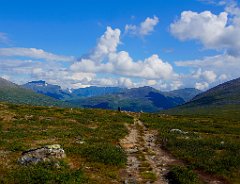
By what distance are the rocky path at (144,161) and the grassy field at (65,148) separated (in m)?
1.09

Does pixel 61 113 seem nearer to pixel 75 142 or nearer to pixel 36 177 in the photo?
pixel 75 142

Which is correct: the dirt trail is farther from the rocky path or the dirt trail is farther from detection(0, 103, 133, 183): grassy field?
detection(0, 103, 133, 183): grassy field

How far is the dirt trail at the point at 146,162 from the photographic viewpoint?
30.5 m

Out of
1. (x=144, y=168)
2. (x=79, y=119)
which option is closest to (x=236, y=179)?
(x=144, y=168)

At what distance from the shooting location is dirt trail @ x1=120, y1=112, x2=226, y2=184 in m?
30.5

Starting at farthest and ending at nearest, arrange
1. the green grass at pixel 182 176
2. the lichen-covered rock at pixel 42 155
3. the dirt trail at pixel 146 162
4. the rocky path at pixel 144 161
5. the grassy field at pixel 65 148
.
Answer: the lichen-covered rock at pixel 42 155
the rocky path at pixel 144 161
the dirt trail at pixel 146 162
the green grass at pixel 182 176
the grassy field at pixel 65 148

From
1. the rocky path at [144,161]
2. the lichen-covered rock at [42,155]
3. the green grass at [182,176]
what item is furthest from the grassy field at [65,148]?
the green grass at [182,176]

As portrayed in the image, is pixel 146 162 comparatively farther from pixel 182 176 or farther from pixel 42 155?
pixel 42 155

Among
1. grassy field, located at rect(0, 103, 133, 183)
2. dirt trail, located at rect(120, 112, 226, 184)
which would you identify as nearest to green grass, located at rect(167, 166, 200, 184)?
dirt trail, located at rect(120, 112, 226, 184)

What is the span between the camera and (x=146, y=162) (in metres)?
36.5

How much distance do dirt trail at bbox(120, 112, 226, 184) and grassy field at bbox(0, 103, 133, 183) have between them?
3.56 feet

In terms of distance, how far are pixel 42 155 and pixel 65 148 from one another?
6814 mm

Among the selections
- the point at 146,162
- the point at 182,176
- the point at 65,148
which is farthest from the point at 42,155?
the point at 182,176

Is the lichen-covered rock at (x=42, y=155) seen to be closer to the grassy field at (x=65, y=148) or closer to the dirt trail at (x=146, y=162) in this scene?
the grassy field at (x=65, y=148)
